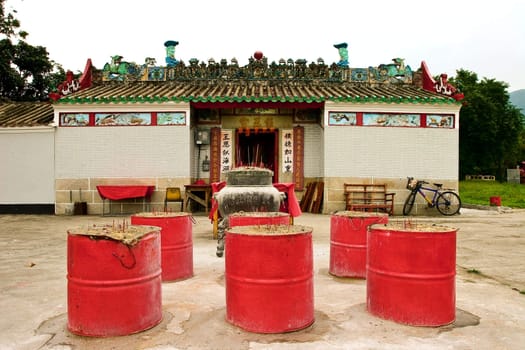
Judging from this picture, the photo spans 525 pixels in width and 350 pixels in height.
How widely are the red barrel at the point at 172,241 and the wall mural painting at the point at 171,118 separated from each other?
7.61 meters

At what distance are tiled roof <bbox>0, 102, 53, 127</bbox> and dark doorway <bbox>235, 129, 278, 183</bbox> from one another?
5156 millimetres

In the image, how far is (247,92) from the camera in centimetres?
1301

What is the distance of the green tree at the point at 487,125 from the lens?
108 feet

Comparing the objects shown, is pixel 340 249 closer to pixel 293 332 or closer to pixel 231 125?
pixel 293 332

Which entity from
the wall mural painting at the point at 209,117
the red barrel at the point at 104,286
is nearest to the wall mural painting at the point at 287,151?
the wall mural painting at the point at 209,117

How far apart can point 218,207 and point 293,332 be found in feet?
12.2

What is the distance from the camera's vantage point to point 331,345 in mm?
3002

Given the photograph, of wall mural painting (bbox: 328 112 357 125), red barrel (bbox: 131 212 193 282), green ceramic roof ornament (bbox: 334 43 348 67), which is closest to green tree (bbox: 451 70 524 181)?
green ceramic roof ornament (bbox: 334 43 348 67)

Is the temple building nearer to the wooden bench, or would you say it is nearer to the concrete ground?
the wooden bench

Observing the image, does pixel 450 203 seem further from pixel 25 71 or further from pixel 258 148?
pixel 25 71

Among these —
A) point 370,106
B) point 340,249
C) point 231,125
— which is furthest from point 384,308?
point 231,125

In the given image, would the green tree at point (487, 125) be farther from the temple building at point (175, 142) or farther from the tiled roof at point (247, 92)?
the temple building at point (175, 142)

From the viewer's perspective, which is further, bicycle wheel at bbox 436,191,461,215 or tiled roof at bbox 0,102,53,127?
tiled roof at bbox 0,102,53,127

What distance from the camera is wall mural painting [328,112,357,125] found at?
40.2ft
